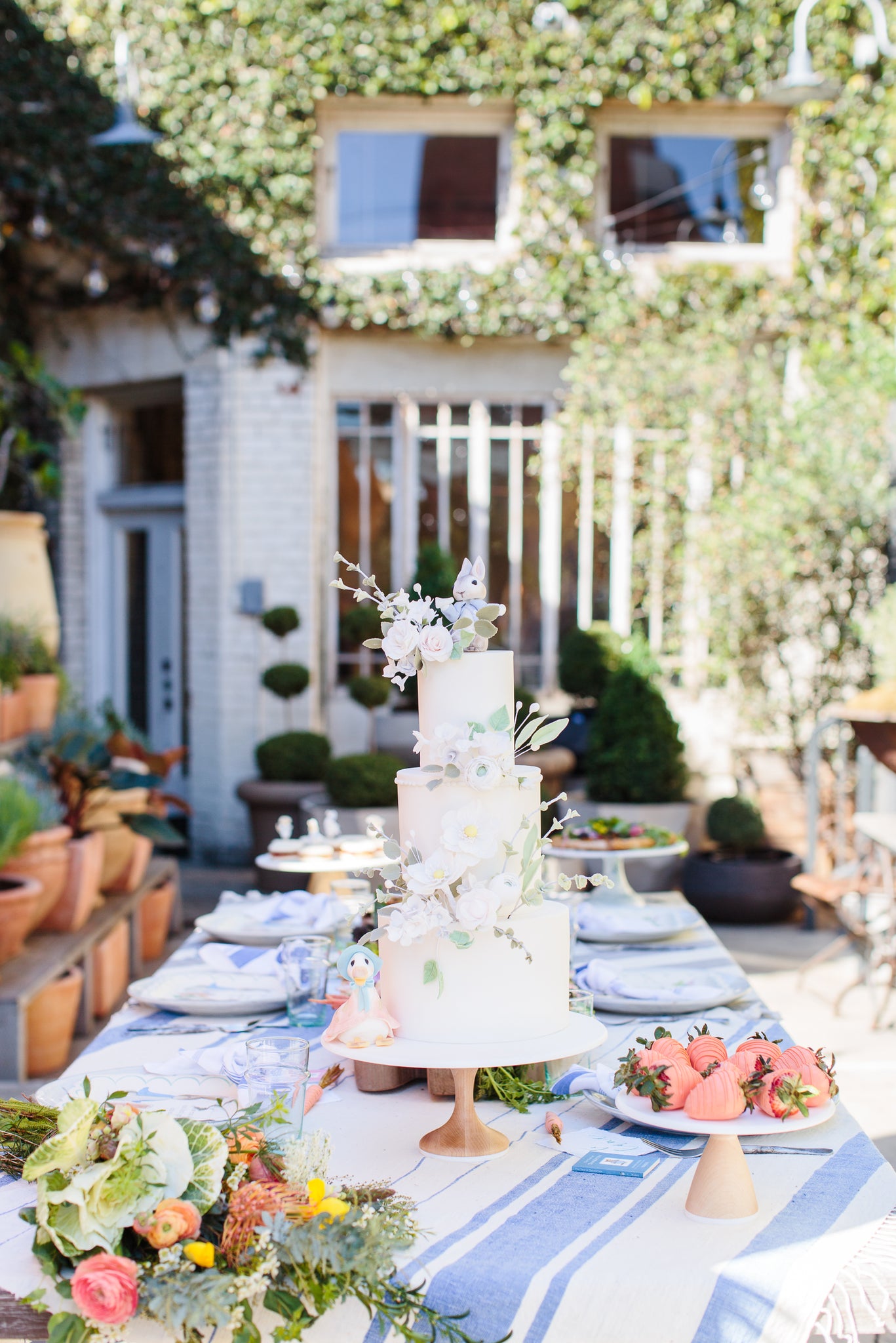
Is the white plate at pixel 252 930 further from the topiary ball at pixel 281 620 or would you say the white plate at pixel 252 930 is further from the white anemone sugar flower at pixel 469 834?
the topiary ball at pixel 281 620

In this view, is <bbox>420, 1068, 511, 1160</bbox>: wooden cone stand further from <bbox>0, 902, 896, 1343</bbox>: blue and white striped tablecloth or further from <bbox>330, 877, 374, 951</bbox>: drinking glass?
<bbox>330, 877, 374, 951</bbox>: drinking glass

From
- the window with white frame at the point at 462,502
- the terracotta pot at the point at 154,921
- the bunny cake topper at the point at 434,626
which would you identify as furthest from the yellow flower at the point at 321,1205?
the window with white frame at the point at 462,502

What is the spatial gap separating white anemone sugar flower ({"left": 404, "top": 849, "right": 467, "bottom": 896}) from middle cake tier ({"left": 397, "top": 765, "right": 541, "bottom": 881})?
0.02 meters

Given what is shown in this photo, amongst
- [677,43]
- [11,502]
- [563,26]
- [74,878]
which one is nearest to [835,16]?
[677,43]

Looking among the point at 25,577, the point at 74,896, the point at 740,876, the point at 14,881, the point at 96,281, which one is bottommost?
the point at 740,876

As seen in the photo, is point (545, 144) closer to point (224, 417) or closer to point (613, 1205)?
point (224, 417)

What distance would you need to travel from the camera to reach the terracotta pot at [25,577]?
19.1 feet

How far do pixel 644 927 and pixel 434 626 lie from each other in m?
1.54

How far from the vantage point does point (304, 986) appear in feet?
8.33

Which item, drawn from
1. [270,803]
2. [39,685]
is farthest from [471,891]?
[270,803]

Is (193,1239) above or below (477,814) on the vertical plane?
below

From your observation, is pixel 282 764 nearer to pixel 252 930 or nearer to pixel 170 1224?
pixel 252 930

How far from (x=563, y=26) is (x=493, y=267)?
1476 millimetres

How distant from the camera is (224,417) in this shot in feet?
27.9
